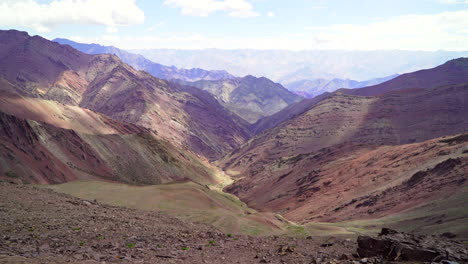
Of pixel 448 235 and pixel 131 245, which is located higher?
pixel 131 245

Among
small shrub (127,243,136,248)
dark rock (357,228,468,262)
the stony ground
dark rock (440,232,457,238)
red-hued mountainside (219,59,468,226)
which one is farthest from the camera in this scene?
red-hued mountainside (219,59,468,226)

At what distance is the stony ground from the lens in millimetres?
16391

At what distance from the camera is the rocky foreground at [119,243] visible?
16156 millimetres

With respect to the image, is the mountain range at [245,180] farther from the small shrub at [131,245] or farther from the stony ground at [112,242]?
the small shrub at [131,245]

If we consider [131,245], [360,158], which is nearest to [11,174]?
[131,245]

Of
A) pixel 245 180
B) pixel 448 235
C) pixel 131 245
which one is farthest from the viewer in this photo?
pixel 245 180

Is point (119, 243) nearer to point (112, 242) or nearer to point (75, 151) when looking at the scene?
point (112, 242)

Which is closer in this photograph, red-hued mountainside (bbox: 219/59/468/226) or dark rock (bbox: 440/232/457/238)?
dark rock (bbox: 440/232/457/238)

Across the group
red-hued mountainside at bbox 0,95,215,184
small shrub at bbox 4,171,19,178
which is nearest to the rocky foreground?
small shrub at bbox 4,171,19,178

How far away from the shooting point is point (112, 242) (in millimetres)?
19250

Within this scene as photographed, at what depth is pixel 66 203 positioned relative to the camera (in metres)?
28.3

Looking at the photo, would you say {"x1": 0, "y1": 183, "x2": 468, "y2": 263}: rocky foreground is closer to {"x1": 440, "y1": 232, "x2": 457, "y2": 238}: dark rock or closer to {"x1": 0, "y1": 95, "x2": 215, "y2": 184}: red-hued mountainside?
{"x1": 440, "y1": 232, "x2": 457, "y2": 238}: dark rock

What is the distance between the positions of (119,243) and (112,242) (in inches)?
13.1

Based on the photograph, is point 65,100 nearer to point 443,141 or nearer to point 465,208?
point 443,141
